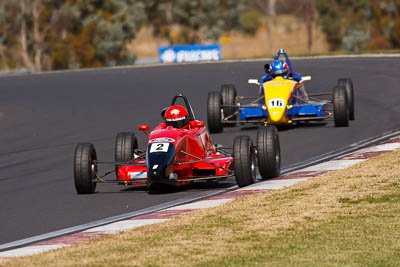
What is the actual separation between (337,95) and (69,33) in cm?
4971

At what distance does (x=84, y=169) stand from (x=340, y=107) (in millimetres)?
7840

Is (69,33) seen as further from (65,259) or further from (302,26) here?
(65,259)

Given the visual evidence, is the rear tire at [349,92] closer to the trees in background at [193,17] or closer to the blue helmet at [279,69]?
the blue helmet at [279,69]

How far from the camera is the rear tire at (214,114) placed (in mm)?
18781

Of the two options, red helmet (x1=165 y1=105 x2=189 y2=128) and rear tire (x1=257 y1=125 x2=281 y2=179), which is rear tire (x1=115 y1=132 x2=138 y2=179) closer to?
red helmet (x1=165 y1=105 x2=189 y2=128)

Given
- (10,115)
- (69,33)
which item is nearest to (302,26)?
(69,33)

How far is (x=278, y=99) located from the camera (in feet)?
59.0

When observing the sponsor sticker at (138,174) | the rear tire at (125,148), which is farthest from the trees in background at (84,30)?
the sponsor sticker at (138,174)

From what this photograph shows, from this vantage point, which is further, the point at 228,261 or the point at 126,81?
the point at 126,81

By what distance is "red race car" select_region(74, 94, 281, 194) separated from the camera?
1148 centimetres

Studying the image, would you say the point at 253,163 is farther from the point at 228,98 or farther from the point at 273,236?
the point at 228,98

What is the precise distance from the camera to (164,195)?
11820mm

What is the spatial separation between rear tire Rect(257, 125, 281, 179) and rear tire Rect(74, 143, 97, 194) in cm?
229

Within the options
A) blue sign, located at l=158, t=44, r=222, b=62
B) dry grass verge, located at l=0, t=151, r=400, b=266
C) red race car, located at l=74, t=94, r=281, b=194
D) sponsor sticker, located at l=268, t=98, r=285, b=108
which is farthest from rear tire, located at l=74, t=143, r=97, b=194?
blue sign, located at l=158, t=44, r=222, b=62
